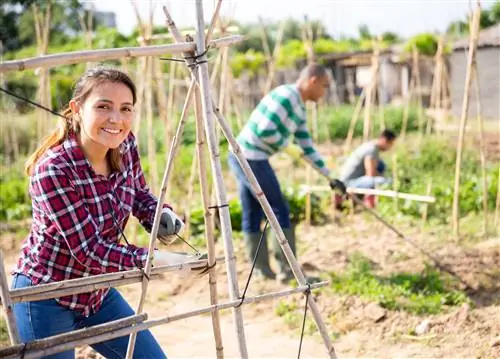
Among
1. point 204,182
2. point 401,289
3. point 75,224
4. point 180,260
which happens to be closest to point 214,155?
point 204,182

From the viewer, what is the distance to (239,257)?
19.8 ft

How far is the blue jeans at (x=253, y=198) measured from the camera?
5.07 meters

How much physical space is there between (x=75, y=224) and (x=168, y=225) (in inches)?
15.9

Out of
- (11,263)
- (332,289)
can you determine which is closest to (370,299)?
(332,289)

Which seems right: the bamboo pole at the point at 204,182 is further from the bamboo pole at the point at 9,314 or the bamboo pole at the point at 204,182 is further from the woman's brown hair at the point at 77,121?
the bamboo pole at the point at 9,314

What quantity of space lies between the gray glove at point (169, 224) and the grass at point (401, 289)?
2.36 m

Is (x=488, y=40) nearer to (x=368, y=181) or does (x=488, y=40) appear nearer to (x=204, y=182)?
(x=368, y=181)

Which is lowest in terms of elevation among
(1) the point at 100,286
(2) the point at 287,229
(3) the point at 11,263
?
(3) the point at 11,263

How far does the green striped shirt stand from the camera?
196 inches

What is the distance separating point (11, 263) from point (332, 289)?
303cm

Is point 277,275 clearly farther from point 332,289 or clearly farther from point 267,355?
point 267,355

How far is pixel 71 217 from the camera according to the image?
216cm

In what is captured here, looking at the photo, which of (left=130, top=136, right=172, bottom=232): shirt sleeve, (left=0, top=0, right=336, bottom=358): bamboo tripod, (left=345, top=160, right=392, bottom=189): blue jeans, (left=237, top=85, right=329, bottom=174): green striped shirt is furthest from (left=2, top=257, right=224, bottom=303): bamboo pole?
(left=345, top=160, right=392, bottom=189): blue jeans

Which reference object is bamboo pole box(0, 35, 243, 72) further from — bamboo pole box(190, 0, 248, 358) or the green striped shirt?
the green striped shirt
